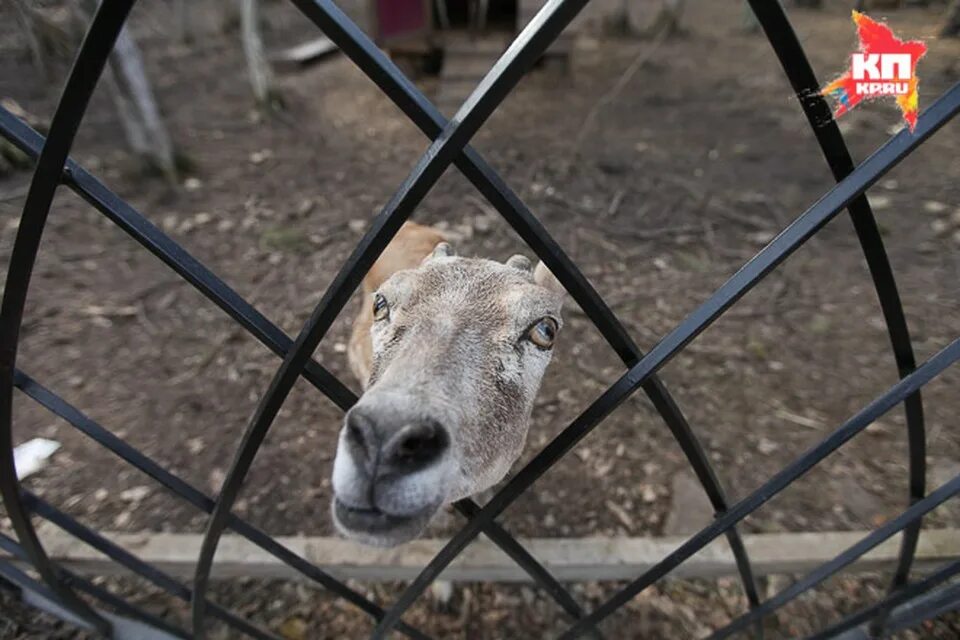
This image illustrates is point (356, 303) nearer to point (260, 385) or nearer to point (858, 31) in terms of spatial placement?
point (260, 385)

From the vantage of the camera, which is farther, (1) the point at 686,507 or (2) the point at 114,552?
(1) the point at 686,507

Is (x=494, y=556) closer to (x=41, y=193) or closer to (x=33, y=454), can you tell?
(x=41, y=193)

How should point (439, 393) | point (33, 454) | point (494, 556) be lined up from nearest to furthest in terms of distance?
point (439, 393)
point (494, 556)
point (33, 454)

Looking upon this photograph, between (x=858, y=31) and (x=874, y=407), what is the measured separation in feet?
3.09

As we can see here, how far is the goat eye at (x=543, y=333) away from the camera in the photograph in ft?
6.41

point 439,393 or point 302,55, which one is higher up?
point 302,55

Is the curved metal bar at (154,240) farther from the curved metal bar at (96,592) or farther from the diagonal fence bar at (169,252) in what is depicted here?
the curved metal bar at (96,592)

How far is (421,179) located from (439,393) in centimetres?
67

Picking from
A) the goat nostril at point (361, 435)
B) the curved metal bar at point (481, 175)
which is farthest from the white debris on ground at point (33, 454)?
the curved metal bar at point (481, 175)

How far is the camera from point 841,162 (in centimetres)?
114

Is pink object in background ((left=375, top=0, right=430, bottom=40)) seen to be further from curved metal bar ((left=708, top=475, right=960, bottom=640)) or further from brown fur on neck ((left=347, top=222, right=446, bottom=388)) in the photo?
curved metal bar ((left=708, top=475, right=960, bottom=640))

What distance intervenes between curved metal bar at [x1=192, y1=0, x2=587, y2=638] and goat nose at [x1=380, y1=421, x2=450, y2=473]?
0.29 metres

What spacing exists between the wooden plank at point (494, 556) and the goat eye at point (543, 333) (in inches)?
59.6

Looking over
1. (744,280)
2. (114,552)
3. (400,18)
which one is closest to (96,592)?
(114,552)
